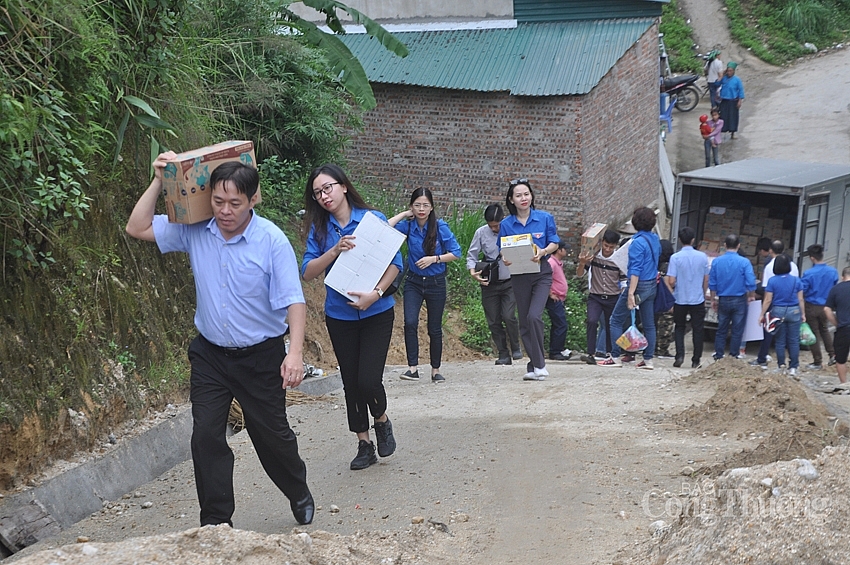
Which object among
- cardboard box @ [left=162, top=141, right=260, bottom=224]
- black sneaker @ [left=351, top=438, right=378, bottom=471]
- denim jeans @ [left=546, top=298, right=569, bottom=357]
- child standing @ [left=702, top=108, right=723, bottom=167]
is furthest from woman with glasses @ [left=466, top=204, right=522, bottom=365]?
child standing @ [left=702, top=108, right=723, bottom=167]

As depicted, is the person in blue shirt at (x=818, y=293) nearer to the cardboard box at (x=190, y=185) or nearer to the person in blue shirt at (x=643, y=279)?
the person in blue shirt at (x=643, y=279)

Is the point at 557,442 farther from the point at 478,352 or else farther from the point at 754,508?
the point at 478,352

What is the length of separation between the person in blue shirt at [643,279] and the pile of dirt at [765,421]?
8.67 feet

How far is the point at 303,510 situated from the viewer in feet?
16.9

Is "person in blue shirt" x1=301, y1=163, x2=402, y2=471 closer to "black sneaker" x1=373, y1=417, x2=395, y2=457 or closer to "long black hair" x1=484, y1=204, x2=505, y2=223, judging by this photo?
"black sneaker" x1=373, y1=417, x2=395, y2=457

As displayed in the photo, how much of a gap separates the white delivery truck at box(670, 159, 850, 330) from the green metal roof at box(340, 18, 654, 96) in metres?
2.51

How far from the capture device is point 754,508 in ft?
12.4

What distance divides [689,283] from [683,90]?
13.5 m

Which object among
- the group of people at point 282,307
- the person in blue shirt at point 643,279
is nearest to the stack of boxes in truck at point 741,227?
the person in blue shirt at point 643,279

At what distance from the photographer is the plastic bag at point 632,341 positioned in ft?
35.7

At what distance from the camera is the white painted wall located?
16.7 metres

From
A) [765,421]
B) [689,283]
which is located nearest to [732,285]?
[689,283]

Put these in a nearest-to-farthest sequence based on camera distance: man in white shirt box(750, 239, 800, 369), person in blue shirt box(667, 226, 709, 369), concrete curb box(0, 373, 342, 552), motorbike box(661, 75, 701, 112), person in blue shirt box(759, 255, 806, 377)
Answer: concrete curb box(0, 373, 342, 552) → person in blue shirt box(759, 255, 806, 377) → person in blue shirt box(667, 226, 709, 369) → man in white shirt box(750, 239, 800, 369) → motorbike box(661, 75, 701, 112)

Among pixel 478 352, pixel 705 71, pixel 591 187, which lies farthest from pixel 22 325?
pixel 705 71
